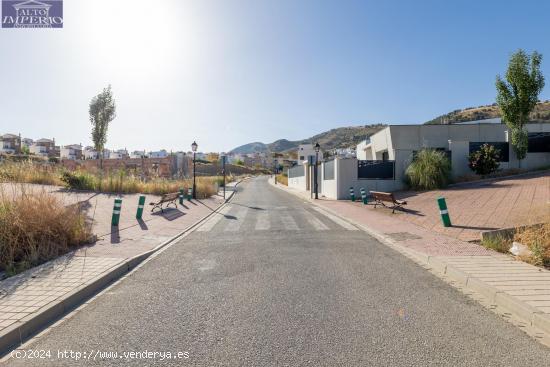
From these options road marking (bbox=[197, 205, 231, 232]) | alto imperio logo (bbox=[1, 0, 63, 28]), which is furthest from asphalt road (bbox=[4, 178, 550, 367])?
alto imperio logo (bbox=[1, 0, 63, 28])

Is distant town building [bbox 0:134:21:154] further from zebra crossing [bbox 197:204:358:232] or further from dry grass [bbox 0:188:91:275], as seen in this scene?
dry grass [bbox 0:188:91:275]

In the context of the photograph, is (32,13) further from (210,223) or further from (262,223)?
(262,223)

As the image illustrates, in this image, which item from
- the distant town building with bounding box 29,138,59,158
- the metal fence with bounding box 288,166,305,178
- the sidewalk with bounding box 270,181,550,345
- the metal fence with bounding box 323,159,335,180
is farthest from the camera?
the distant town building with bounding box 29,138,59,158

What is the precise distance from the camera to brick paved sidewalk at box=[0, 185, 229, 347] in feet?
13.0

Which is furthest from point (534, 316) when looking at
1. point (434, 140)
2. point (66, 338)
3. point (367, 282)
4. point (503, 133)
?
point (503, 133)

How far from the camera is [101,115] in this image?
2819cm

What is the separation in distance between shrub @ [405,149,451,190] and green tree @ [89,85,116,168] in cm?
2483

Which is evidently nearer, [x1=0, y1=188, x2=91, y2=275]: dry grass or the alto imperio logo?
[x1=0, y1=188, x2=91, y2=275]: dry grass

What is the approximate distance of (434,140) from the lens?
992 inches

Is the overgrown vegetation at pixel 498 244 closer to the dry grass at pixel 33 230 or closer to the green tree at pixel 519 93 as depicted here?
the dry grass at pixel 33 230

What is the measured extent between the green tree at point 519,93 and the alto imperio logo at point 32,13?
2577 centimetres

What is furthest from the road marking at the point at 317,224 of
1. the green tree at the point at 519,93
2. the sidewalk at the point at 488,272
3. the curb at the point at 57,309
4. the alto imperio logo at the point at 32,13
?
the green tree at the point at 519,93

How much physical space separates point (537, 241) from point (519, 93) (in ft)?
67.0

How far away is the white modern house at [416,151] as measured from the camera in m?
20.6
